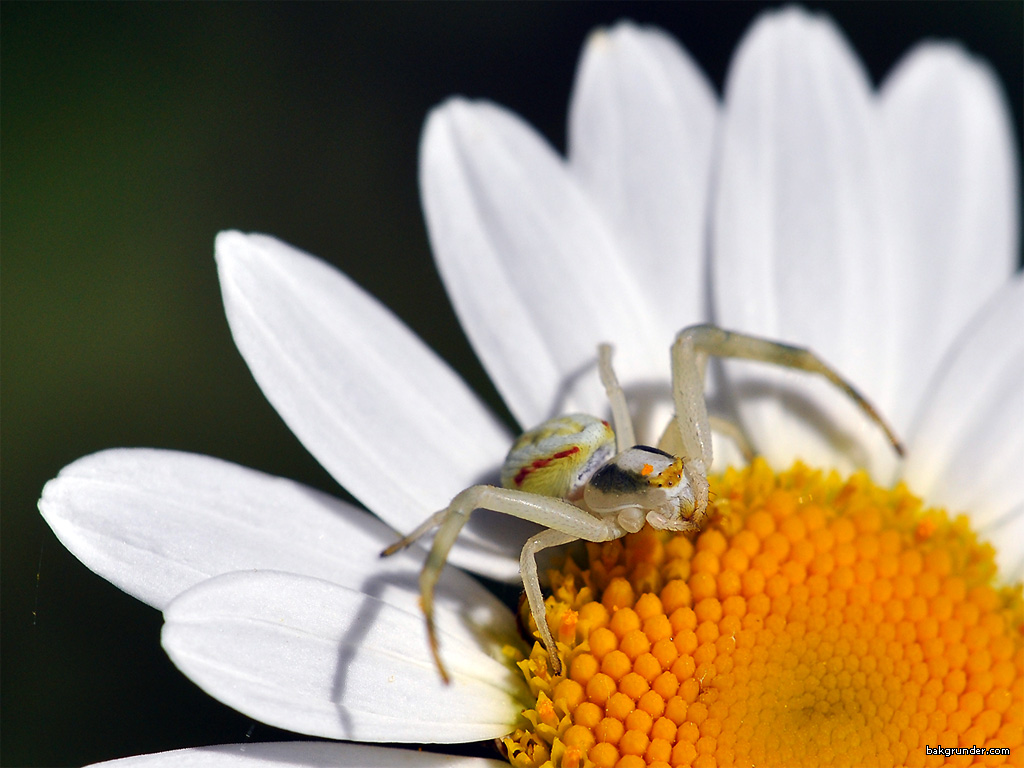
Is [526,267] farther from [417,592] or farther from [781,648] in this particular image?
[781,648]

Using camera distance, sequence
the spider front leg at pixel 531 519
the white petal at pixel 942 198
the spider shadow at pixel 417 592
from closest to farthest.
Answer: the spider front leg at pixel 531 519
the spider shadow at pixel 417 592
the white petal at pixel 942 198

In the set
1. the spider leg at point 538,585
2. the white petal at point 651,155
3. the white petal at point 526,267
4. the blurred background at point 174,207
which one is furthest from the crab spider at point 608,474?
the blurred background at point 174,207

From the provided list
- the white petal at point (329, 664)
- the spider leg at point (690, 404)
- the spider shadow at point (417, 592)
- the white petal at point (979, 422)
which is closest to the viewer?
the white petal at point (329, 664)

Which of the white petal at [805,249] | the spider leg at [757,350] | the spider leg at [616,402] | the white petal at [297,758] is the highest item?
the white petal at [805,249]

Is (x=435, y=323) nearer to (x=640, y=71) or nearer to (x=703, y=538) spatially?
(x=640, y=71)

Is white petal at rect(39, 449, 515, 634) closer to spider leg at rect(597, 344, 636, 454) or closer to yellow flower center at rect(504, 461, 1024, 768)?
yellow flower center at rect(504, 461, 1024, 768)

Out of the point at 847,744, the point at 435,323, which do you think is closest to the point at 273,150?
the point at 435,323

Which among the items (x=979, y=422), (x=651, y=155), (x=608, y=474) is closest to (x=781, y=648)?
(x=608, y=474)

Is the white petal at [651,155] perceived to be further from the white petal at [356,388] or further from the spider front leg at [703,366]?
the white petal at [356,388]

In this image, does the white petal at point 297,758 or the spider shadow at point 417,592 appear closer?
the white petal at point 297,758
